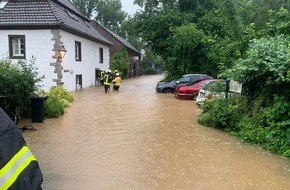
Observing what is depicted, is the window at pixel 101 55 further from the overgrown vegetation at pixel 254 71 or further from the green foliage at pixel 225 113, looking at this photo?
the green foliage at pixel 225 113

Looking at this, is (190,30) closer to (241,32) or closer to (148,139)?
(241,32)

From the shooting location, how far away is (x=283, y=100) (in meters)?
8.88

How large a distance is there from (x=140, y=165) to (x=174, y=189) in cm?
151

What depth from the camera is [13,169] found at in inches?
69.6

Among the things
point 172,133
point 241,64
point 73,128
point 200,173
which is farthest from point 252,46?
point 73,128

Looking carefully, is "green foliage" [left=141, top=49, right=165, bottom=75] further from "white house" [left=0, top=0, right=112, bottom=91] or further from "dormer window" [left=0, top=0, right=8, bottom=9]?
"white house" [left=0, top=0, right=112, bottom=91]

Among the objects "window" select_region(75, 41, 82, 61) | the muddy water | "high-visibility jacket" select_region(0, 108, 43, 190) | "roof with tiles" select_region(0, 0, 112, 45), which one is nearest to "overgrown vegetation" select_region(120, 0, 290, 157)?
the muddy water

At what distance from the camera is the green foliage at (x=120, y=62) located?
45.9 meters

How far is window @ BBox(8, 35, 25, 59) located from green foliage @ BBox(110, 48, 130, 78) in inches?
869

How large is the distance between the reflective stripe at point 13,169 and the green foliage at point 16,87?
10.2m

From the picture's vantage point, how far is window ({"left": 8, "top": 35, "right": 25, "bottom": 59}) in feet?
75.3

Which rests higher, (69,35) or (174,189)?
(69,35)

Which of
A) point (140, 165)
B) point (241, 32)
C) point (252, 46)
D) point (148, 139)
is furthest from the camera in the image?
point (241, 32)

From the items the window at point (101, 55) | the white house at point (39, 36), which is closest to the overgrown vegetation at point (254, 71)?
the window at point (101, 55)
